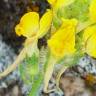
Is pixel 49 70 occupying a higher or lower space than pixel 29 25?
lower

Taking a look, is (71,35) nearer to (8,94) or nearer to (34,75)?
(34,75)

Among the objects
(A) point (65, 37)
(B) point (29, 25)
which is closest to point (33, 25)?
(B) point (29, 25)

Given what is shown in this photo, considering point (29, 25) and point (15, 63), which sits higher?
point (29, 25)

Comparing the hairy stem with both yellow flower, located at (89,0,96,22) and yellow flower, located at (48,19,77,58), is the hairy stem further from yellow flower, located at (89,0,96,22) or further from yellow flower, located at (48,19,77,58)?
yellow flower, located at (89,0,96,22)

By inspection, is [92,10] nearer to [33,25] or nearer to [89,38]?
[89,38]

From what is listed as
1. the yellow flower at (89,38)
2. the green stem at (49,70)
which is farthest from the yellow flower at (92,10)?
the green stem at (49,70)

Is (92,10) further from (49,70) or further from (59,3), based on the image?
(49,70)

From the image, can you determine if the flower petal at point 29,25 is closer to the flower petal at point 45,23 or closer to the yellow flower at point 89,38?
the flower petal at point 45,23

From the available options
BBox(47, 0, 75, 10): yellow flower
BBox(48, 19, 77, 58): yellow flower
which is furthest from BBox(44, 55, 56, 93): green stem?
BBox(47, 0, 75, 10): yellow flower
